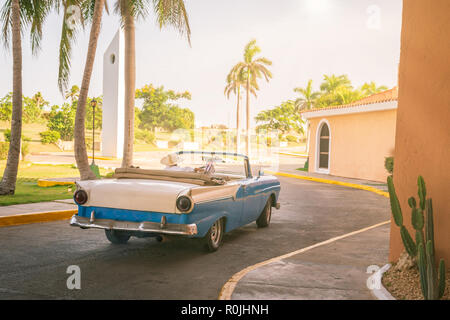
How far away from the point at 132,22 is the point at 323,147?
13720 millimetres

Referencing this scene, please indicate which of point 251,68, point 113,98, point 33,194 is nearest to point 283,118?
point 251,68

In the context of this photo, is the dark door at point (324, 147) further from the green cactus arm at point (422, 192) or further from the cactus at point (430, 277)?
the cactus at point (430, 277)

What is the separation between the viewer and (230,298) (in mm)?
4621

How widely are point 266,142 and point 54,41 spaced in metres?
67.7

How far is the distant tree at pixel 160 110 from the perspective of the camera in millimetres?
75125

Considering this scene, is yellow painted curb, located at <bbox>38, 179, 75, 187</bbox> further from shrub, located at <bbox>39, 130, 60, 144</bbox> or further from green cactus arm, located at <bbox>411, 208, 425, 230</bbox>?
shrub, located at <bbox>39, 130, 60, 144</bbox>

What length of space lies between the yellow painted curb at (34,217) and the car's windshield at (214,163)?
10.1ft

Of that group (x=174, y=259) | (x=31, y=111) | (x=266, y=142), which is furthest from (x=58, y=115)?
(x=174, y=259)

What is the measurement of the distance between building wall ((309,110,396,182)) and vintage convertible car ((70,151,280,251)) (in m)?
15.4

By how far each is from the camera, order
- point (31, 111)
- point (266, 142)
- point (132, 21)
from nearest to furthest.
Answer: point (132, 21), point (31, 111), point (266, 142)

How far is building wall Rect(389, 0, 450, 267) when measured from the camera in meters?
5.08

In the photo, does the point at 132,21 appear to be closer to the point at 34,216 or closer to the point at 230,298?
the point at 34,216

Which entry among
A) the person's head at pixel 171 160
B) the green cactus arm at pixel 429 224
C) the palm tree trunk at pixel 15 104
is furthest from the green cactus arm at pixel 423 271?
the palm tree trunk at pixel 15 104

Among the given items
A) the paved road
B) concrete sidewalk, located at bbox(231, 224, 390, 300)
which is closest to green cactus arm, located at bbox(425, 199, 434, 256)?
concrete sidewalk, located at bbox(231, 224, 390, 300)
